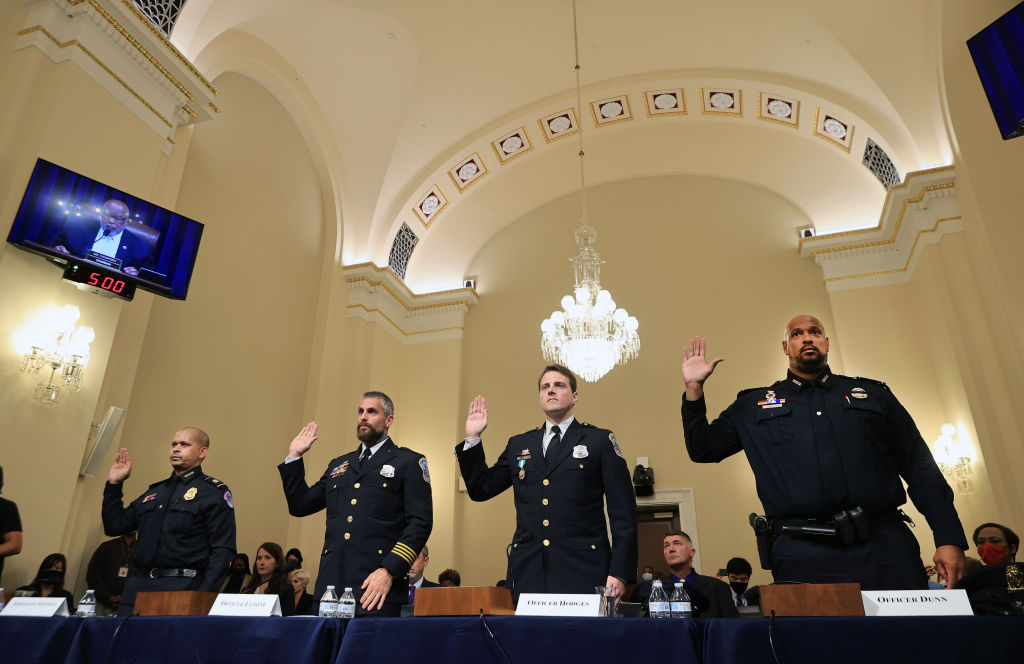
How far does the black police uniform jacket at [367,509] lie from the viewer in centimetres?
281

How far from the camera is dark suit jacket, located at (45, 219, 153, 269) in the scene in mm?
4418

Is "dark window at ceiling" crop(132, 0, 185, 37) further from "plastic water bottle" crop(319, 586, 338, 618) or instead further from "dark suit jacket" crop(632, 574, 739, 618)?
"dark suit jacket" crop(632, 574, 739, 618)

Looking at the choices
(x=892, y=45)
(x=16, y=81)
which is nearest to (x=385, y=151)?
(x=16, y=81)

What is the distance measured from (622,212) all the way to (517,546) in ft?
25.1

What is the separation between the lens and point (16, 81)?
4.60m

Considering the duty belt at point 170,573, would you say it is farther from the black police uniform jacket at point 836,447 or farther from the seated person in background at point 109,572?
the black police uniform jacket at point 836,447

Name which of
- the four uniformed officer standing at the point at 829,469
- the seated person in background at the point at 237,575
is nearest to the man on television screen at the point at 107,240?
the seated person in background at the point at 237,575

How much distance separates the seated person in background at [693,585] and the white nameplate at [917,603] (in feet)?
6.32

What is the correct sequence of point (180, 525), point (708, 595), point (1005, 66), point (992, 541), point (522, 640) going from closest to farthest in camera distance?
point (522, 640), point (180, 525), point (708, 595), point (1005, 66), point (992, 541)

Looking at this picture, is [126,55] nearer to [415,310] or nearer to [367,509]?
[367,509]

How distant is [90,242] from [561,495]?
369 cm

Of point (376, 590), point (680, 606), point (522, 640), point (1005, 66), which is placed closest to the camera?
point (522, 640)

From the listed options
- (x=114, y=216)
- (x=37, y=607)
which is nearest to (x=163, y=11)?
(x=114, y=216)

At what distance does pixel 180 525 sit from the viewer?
3.21m
